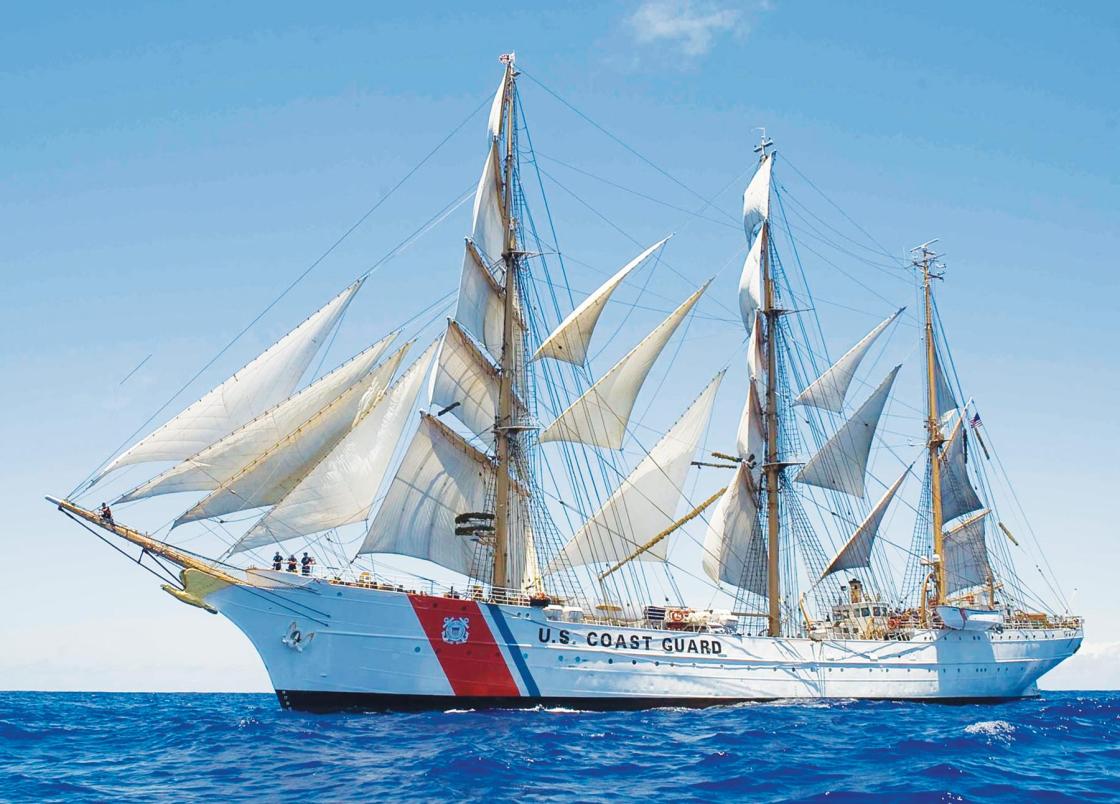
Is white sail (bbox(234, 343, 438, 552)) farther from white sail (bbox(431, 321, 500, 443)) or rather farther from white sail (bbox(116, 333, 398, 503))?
white sail (bbox(431, 321, 500, 443))

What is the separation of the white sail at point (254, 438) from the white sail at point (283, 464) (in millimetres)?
249

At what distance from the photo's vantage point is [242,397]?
2931cm

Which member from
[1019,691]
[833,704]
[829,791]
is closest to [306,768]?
[829,791]

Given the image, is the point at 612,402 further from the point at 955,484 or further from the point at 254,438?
the point at 955,484

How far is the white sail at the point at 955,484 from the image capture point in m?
48.6

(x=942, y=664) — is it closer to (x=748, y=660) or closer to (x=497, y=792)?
(x=748, y=660)

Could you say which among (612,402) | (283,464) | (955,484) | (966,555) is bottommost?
(966,555)

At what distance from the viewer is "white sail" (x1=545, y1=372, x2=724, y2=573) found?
127ft

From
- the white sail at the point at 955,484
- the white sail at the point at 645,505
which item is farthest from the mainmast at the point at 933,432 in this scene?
the white sail at the point at 645,505

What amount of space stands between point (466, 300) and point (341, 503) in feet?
32.3

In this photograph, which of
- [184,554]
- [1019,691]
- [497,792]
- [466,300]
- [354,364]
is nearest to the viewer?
[497,792]

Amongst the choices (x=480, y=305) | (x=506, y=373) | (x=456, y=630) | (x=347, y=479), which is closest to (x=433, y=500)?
(x=347, y=479)

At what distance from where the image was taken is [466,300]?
36.5 metres

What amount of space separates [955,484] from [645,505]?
60.2 ft
